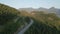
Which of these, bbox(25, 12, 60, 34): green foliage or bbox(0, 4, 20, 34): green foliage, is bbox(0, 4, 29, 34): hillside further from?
bbox(25, 12, 60, 34): green foliage

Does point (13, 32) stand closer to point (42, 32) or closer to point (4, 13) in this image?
point (42, 32)

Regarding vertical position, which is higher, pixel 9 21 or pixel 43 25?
pixel 9 21

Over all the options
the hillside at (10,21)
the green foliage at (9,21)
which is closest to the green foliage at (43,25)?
the hillside at (10,21)

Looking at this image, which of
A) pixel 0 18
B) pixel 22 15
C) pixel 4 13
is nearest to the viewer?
pixel 0 18

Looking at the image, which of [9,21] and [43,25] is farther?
[43,25]

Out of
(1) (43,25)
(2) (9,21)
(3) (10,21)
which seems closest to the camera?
(3) (10,21)

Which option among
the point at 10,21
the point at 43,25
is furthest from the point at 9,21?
the point at 43,25

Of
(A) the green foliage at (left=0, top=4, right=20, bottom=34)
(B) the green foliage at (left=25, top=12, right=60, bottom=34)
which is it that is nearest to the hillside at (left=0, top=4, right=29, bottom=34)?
(A) the green foliage at (left=0, top=4, right=20, bottom=34)

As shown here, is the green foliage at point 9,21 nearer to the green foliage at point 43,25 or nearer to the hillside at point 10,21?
the hillside at point 10,21

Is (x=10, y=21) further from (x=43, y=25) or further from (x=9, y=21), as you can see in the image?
(x=43, y=25)

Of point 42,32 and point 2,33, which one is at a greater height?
point 2,33

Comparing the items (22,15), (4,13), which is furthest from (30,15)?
(4,13)
